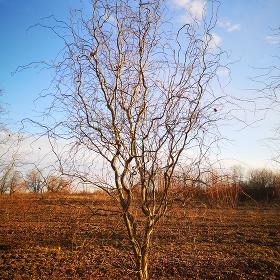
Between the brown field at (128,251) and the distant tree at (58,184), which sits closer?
the distant tree at (58,184)

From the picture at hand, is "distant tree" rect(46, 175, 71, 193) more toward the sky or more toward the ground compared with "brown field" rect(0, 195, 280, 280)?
more toward the sky

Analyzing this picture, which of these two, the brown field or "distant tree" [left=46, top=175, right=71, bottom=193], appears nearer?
"distant tree" [left=46, top=175, right=71, bottom=193]

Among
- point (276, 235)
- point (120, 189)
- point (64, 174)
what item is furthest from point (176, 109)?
point (276, 235)

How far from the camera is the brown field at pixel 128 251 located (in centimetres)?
739

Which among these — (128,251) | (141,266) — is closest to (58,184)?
(141,266)

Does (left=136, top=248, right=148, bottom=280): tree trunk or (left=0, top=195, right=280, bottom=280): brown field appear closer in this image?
(left=136, top=248, right=148, bottom=280): tree trunk

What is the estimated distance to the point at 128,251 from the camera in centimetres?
930

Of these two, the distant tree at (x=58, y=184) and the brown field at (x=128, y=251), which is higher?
the distant tree at (x=58, y=184)

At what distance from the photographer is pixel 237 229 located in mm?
13062

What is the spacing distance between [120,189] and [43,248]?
22.4 feet

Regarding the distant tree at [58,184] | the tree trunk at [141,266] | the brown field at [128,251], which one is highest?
the distant tree at [58,184]

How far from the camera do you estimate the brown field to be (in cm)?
739

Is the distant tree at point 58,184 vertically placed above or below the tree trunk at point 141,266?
above

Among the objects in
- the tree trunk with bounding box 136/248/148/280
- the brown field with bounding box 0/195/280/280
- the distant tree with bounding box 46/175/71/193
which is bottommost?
the brown field with bounding box 0/195/280/280
